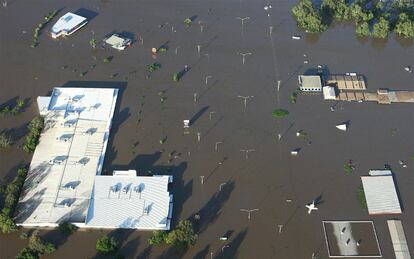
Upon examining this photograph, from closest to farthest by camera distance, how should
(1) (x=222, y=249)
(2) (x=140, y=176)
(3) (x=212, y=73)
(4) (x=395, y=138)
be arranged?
(1) (x=222, y=249) < (2) (x=140, y=176) < (4) (x=395, y=138) < (3) (x=212, y=73)

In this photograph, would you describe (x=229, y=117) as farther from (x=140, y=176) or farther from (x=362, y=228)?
(x=362, y=228)

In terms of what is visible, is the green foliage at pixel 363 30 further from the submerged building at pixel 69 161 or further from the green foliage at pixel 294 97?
the submerged building at pixel 69 161

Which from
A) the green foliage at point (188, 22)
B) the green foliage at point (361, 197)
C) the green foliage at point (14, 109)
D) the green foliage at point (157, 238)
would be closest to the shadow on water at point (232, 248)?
the green foliage at point (157, 238)

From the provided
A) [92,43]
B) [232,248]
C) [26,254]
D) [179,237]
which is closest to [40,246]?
[26,254]

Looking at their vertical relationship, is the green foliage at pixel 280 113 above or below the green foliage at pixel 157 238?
above

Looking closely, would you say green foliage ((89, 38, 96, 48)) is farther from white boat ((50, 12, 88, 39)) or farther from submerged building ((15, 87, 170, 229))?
submerged building ((15, 87, 170, 229))

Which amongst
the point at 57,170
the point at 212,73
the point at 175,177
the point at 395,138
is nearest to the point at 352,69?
the point at 395,138

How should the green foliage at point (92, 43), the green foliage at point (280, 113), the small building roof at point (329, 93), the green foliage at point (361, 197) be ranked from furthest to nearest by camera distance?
the green foliage at point (92, 43)
the small building roof at point (329, 93)
the green foliage at point (280, 113)
the green foliage at point (361, 197)
